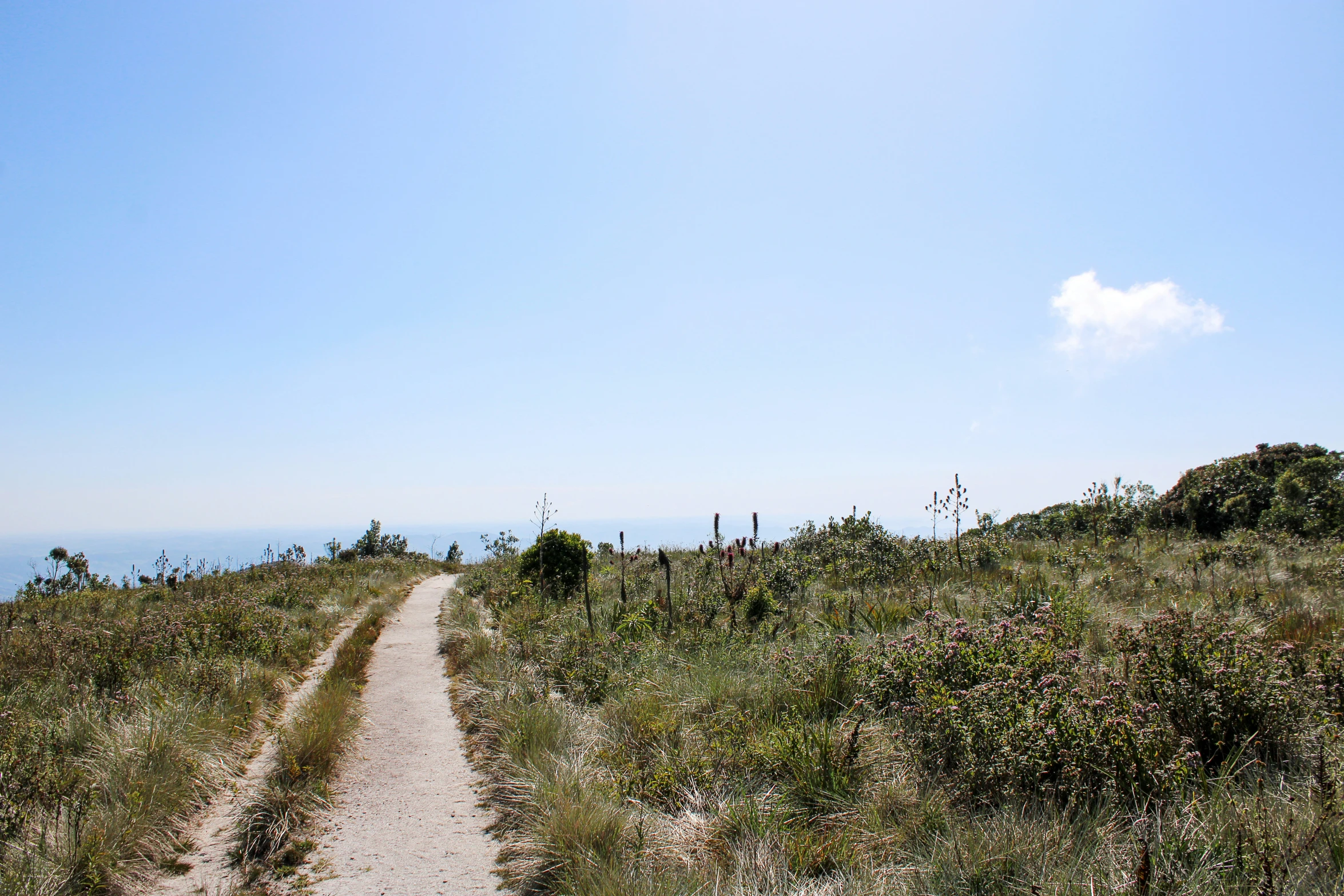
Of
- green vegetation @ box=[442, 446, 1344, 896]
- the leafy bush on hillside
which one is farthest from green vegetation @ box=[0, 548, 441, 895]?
the leafy bush on hillside

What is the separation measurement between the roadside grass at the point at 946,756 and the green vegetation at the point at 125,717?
2364mm

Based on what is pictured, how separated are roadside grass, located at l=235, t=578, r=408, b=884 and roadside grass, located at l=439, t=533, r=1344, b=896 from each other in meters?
1.34

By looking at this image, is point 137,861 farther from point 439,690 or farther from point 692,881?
point 439,690

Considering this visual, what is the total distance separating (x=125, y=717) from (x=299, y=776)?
228cm

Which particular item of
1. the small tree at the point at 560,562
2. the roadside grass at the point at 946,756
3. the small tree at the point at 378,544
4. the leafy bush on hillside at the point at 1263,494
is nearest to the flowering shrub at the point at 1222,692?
the roadside grass at the point at 946,756

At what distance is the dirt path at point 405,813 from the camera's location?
4082mm

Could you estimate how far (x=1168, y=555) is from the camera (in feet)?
38.0

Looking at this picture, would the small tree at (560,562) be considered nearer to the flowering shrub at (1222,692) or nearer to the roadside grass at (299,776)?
the roadside grass at (299,776)

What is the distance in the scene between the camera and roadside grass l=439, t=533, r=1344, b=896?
3227mm

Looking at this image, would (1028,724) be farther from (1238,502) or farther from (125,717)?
(1238,502)

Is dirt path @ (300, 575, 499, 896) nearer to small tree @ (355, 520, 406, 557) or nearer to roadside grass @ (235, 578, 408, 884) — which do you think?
roadside grass @ (235, 578, 408, 884)

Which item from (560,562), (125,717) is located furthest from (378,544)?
(125,717)

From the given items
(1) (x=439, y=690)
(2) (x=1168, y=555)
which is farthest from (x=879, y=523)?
(1) (x=439, y=690)

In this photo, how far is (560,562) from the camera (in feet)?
48.0
